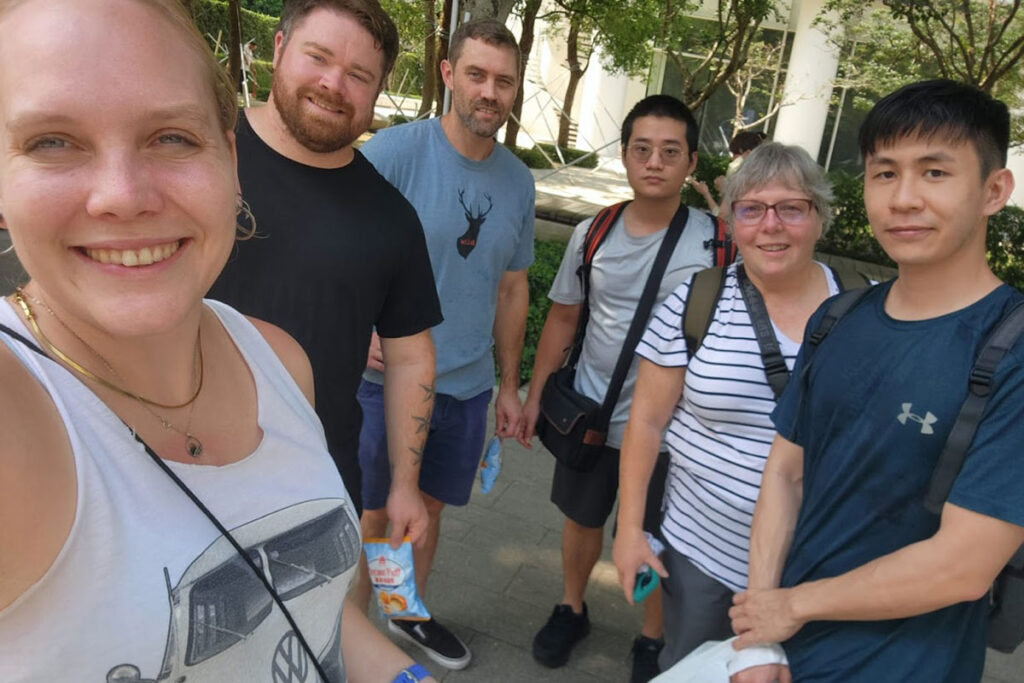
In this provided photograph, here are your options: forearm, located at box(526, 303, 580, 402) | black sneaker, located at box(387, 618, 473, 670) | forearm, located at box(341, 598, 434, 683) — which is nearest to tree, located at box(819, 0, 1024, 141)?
forearm, located at box(526, 303, 580, 402)

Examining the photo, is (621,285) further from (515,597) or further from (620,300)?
(515,597)

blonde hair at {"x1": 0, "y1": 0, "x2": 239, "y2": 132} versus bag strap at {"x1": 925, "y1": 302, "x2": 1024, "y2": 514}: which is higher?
blonde hair at {"x1": 0, "y1": 0, "x2": 239, "y2": 132}

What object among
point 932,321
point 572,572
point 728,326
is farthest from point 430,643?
point 932,321

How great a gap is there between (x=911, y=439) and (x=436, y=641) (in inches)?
81.7

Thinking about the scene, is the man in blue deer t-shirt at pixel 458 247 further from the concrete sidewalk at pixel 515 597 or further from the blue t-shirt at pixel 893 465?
the blue t-shirt at pixel 893 465

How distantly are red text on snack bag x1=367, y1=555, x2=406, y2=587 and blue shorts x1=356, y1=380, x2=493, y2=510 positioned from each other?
1.97ft

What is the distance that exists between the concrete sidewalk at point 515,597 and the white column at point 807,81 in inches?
618

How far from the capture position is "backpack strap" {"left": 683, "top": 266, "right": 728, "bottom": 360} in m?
2.18

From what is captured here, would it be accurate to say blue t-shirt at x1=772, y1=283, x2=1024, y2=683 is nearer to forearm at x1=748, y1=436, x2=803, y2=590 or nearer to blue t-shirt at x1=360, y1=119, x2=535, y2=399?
forearm at x1=748, y1=436, x2=803, y2=590

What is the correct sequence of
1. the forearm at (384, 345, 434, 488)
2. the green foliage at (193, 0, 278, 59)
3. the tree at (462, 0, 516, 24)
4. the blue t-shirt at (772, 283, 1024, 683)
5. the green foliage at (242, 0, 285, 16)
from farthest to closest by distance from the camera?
the green foliage at (242, 0, 285, 16) < the green foliage at (193, 0, 278, 59) < the tree at (462, 0, 516, 24) < the forearm at (384, 345, 434, 488) < the blue t-shirt at (772, 283, 1024, 683)

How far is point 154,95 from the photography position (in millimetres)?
887

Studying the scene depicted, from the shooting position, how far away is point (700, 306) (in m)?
2.21

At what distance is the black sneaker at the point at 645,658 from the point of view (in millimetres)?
2850

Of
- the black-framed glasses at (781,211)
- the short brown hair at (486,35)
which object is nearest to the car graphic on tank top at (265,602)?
the black-framed glasses at (781,211)
